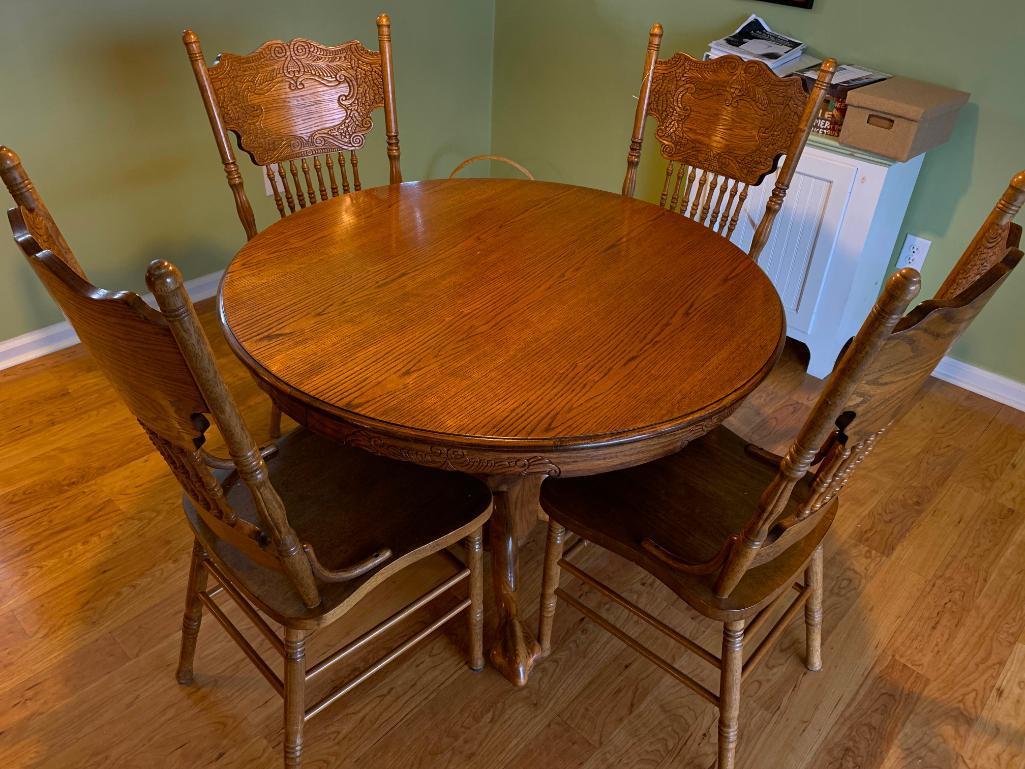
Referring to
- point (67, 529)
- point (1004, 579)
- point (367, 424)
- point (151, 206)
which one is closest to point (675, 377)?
point (367, 424)

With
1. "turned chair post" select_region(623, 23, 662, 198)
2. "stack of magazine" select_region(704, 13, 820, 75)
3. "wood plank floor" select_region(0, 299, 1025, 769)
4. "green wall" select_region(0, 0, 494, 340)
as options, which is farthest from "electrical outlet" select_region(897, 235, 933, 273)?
"green wall" select_region(0, 0, 494, 340)

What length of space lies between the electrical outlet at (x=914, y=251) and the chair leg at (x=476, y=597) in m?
1.83

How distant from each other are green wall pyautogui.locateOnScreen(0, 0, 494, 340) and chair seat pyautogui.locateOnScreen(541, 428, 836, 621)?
1.88 m

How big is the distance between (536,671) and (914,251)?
1874mm

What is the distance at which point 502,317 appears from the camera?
1353 mm

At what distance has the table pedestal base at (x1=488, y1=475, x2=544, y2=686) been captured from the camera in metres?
1.57

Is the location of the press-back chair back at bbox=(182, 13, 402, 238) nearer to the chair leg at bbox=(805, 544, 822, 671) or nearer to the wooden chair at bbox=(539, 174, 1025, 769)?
the wooden chair at bbox=(539, 174, 1025, 769)

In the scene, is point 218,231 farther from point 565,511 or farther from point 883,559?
point 883,559

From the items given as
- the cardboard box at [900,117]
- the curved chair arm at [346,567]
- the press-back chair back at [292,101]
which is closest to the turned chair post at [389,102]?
the press-back chair back at [292,101]

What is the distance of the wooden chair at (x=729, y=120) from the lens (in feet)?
5.88

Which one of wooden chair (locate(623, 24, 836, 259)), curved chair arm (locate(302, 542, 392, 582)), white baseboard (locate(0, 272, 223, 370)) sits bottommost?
white baseboard (locate(0, 272, 223, 370))

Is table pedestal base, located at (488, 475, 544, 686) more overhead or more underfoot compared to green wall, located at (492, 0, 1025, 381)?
more underfoot

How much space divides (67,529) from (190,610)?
637 mm

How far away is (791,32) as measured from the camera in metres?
2.50
